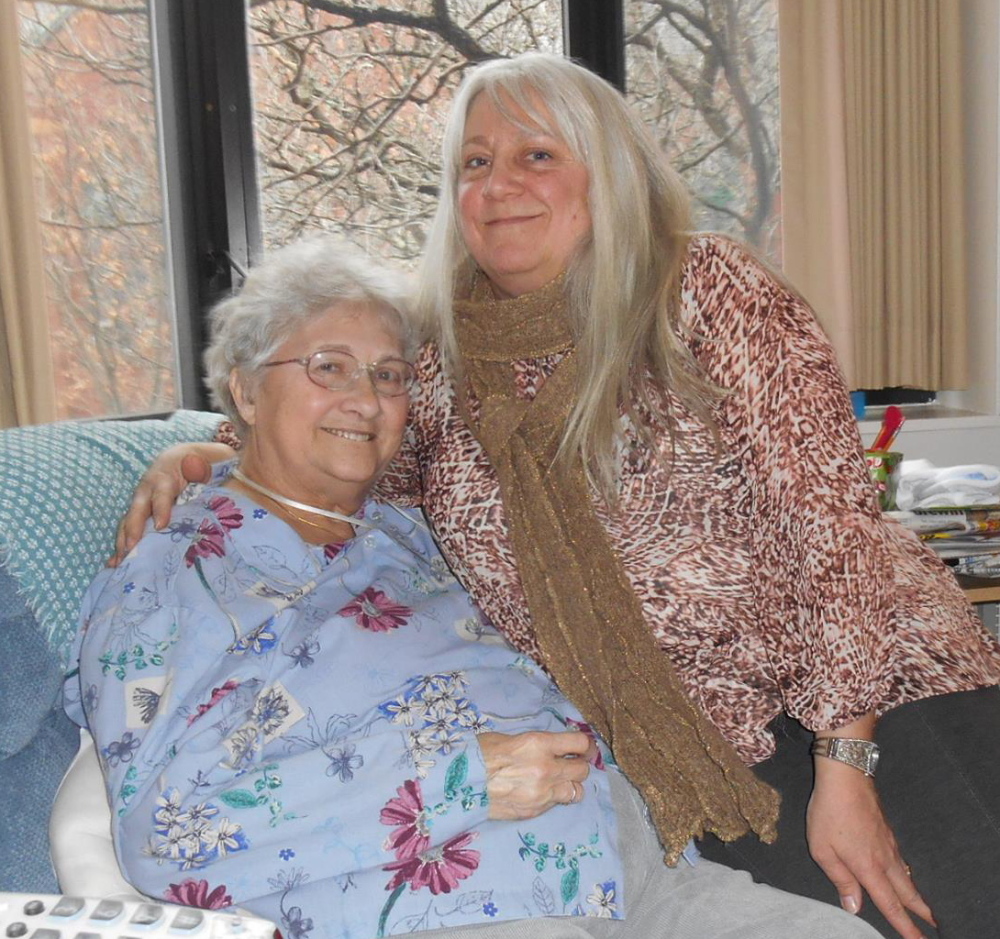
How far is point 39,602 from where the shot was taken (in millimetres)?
1302

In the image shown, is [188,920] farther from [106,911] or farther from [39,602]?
[39,602]

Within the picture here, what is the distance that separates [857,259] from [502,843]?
239 cm

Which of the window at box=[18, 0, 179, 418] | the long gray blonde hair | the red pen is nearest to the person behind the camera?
the long gray blonde hair

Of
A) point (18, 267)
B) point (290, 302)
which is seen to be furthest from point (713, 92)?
point (290, 302)

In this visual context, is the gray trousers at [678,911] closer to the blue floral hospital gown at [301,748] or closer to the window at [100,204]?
the blue floral hospital gown at [301,748]

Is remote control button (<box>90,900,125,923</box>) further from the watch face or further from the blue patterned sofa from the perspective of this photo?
the watch face

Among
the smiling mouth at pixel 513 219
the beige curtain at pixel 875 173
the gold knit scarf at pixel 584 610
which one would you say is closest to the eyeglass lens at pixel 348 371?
the gold knit scarf at pixel 584 610

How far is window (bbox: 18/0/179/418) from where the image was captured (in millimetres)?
2682

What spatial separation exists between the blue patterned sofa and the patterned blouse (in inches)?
18.4

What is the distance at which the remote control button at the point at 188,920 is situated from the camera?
812 mm

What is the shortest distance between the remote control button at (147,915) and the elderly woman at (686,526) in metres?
0.63

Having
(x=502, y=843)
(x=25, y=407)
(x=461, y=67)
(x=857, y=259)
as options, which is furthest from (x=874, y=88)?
(x=502, y=843)

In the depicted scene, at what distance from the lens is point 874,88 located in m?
3.10

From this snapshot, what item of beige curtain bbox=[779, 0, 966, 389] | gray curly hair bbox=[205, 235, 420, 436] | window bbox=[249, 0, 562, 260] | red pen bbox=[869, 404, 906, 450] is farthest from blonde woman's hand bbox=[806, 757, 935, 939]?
window bbox=[249, 0, 562, 260]
